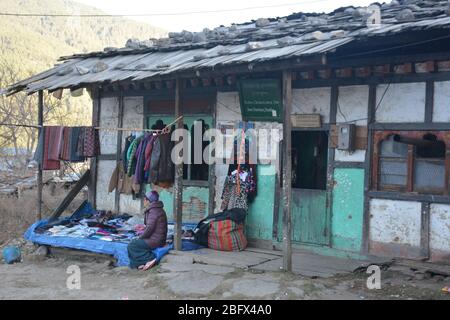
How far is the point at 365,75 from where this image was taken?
26.5ft

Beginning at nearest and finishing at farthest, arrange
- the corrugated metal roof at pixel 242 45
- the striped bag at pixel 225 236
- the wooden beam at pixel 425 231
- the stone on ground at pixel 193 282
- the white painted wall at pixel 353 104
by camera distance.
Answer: the corrugated metal roof at pixel 242 45
the stone on ground at pixel 193 282
the wooden beam at pixel 425 231
the white painted wall at pixel 353 104
the striped bag at pixel 225 236

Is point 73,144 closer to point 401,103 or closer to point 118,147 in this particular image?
point 118,147

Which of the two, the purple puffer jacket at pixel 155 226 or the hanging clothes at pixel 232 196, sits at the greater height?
the hanging clothes at pixel 232 196

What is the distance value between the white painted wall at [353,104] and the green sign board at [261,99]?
94 centimetres

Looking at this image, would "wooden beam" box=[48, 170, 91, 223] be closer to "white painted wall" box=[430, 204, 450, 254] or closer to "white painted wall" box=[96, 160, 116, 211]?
"white painted wall" box=[96, 160, 116, 211]

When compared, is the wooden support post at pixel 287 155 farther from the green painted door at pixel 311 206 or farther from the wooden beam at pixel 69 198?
the wooden beam at pixel 69 198

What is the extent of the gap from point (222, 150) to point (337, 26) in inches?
119

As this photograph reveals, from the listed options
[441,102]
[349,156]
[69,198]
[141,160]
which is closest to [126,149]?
[141,160]

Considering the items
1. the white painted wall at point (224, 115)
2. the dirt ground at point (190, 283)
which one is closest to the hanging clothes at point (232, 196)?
the white painted wall at point (224, 115)

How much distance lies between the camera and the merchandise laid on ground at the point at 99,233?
29.4 ft

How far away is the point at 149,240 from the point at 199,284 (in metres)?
1.55

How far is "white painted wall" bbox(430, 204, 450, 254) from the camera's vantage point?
7426 mm

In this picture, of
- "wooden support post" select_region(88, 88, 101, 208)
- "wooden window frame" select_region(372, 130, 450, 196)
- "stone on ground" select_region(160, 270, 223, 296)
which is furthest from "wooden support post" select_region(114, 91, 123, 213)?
"wooden window frame" select_region(372, 130, 450, 196)

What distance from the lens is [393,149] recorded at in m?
7.77
